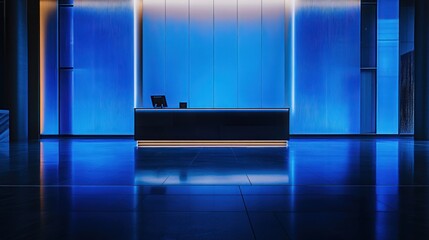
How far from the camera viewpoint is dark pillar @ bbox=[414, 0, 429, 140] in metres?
11.6

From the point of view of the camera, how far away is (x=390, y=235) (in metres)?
2.33

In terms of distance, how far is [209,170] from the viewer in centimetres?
518

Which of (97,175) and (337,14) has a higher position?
(337,14)

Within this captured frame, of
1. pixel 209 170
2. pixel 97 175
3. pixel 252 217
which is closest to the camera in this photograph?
pixel 252 217

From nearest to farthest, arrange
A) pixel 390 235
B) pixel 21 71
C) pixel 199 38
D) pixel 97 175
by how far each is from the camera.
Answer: pixel 390 235 → pixel 97 175 → pixel 21 71 → pixel 199 38

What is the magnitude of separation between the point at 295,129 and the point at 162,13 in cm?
682

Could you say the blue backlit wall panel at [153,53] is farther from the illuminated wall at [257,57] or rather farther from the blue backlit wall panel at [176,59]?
the blue backlit wall panel at [176,59]

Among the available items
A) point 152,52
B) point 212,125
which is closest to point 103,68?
point 152,52

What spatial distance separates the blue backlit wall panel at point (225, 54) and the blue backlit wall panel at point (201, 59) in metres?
0.19

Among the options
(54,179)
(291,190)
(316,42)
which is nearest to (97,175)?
(54,179)

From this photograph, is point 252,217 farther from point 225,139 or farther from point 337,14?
point 337,14

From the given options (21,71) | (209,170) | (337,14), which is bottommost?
(209,170)

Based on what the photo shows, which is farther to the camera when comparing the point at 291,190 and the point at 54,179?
the point at 54,179

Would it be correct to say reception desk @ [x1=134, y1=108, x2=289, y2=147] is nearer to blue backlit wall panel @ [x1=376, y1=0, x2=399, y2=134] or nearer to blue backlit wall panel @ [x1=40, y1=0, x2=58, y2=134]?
blue backlit wall panel @ [x1=40, y1=0, x2=58, y2=134]
